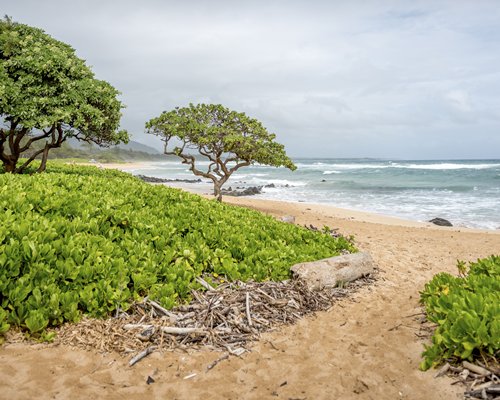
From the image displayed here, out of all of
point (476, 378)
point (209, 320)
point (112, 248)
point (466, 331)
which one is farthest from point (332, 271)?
point (112, 248)

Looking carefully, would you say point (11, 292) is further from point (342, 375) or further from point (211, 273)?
point (342, 375)

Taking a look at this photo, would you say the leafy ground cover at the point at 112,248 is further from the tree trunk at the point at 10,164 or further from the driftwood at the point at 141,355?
the tree trunk at the point at 10,164

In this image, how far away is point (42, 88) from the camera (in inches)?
490

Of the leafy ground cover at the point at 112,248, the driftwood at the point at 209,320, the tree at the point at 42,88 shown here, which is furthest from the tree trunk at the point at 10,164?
the driftwood at the point at 209,320

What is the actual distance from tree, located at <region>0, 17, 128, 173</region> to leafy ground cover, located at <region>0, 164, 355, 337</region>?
13.4 feet

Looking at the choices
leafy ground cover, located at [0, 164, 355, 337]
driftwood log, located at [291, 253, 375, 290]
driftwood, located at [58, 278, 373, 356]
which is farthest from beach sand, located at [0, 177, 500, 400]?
driftwood log, located at [291, 253, 375, 290]

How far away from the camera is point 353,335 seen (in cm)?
556

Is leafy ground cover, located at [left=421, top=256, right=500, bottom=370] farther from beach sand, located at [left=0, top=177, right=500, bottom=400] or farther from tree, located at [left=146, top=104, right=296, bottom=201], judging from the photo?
tree, located at [left=146, top=104, right=296, bottom=201]

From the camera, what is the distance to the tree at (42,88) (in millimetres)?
12023

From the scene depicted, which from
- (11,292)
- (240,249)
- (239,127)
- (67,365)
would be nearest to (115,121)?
(239,127)

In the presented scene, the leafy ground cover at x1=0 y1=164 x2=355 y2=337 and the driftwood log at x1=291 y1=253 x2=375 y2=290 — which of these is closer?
the leafy ground cover at x1=0 y1=164 x2=355 y2=337

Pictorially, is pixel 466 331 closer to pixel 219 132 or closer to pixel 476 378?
pixel 476 378

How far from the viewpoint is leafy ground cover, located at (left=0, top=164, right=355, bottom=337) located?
497 cm

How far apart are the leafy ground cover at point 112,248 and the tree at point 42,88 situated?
409 centimetres
